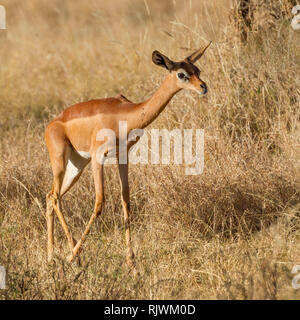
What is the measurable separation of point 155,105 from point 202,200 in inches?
43.2

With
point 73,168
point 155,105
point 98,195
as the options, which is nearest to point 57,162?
point 73,168

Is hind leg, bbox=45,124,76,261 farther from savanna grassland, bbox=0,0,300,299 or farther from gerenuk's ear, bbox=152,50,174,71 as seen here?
gerenuk's ear, bbox=152,50,174,71

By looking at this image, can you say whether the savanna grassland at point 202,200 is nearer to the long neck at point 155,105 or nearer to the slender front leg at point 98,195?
the slender front leg at point 98,195

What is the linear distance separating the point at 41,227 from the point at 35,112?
148 inches

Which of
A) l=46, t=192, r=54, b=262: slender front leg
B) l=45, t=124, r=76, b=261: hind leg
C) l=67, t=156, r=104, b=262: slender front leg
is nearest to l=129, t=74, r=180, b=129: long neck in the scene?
l=67, t=156, r=104, b=262: slender front leg

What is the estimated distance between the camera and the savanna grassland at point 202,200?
4.33m

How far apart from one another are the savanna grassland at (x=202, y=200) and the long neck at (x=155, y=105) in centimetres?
86

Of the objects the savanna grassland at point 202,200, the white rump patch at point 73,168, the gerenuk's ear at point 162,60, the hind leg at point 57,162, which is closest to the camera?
the savanna grassland at point 202,200

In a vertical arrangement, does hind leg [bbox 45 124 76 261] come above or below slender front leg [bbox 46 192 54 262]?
above

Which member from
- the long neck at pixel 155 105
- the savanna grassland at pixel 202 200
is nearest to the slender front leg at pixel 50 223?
the savanna grassland at pixel 202 200

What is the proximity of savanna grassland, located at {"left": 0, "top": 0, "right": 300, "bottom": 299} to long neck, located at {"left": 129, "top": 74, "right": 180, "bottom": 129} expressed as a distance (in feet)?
Answer: 2.82

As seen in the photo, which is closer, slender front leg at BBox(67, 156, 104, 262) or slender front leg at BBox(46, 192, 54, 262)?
slender front leg at BBox(67, 156, 104, 262)

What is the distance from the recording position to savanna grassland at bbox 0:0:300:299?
433 cm
